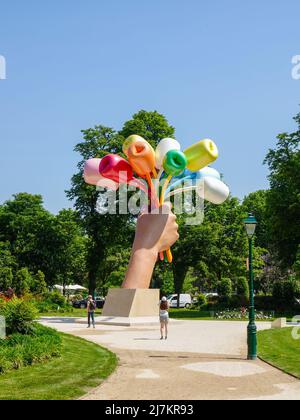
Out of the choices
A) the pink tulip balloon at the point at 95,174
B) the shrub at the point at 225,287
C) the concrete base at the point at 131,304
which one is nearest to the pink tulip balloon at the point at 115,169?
the pink tulip balloon at the point at 95,174

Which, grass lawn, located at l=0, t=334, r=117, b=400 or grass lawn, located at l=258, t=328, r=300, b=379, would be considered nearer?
grass lawn, located at l=0, t=334, r=117, b=400

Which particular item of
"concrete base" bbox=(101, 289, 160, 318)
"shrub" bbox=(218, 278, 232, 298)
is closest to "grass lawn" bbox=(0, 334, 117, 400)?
"concrete base" bbox=(101, 289, 160, 318)

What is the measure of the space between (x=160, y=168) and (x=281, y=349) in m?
17.7

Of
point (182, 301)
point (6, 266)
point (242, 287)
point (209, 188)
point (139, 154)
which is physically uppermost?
point (139, 154)

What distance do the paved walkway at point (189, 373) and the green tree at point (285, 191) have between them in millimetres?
20624

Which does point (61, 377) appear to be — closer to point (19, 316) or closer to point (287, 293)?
point (19, 316)

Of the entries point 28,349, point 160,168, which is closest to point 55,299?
point 160,168

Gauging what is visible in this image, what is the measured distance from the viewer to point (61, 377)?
11.9 meters

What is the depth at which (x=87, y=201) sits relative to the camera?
4619 centimetres

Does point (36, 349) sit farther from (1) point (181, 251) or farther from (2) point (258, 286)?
(2) point (258, 286)

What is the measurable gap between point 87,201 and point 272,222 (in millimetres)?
15397

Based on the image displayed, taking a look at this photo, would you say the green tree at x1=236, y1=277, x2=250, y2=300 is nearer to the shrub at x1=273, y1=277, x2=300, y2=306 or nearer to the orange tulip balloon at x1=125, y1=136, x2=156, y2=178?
the shrub at x1=273, y1=277, x2=300, y2=306

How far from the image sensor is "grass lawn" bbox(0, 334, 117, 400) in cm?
1009

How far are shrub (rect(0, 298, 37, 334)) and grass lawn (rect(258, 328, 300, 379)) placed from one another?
684 centimetres
